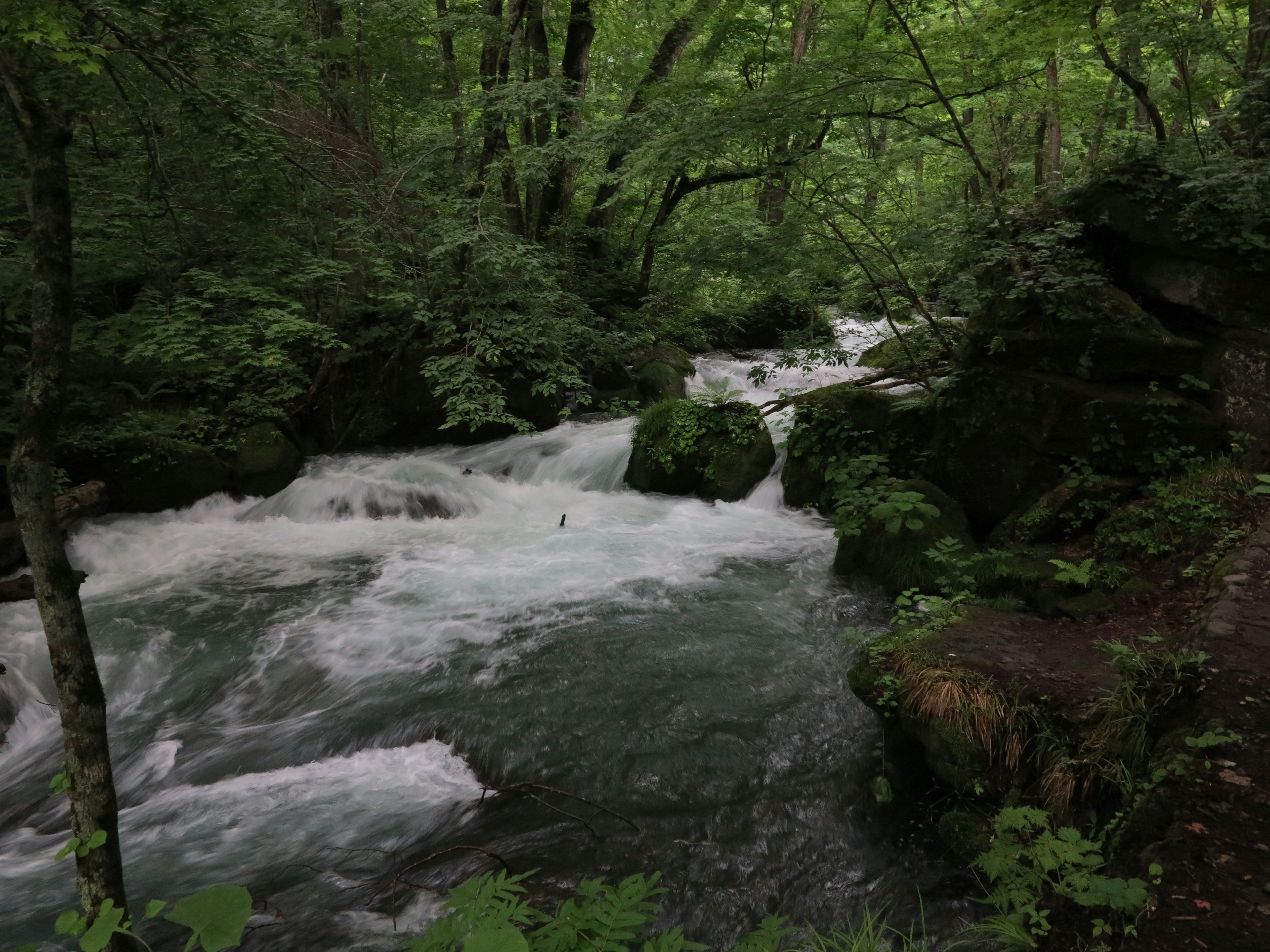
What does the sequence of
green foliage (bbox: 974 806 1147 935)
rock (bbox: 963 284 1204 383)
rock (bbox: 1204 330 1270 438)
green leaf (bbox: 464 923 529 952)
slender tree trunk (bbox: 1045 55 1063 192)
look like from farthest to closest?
slender tree trunk (bbox: 1045 55 1063 192), rock (bbox: 963 284 1204 383), rock (bbox: 1204 330 1270 438), green foliage (bbox: 974 806 1147 935), green leaf (bbox: 464 923 529 952)

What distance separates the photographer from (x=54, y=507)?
2.42 m

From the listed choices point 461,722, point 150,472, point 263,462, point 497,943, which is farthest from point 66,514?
point 497,943

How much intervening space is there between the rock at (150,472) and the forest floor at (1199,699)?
957 centimetres

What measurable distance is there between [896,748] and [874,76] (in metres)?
6.37

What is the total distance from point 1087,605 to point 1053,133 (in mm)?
11449

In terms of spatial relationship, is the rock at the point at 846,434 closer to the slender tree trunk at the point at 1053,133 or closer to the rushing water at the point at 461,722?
the rushing water at the point at 461,722

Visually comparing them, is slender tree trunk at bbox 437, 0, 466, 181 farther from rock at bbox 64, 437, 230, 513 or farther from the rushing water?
the rushing water

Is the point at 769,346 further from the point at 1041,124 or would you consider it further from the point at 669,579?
the point at 669,579

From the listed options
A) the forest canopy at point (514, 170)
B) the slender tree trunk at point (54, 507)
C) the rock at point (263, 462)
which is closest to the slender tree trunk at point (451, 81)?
the forest canopy at point (514, 170)

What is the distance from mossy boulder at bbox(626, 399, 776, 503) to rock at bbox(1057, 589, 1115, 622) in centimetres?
510

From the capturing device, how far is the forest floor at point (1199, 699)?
91.2 inches

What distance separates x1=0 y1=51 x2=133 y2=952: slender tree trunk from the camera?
239 cm

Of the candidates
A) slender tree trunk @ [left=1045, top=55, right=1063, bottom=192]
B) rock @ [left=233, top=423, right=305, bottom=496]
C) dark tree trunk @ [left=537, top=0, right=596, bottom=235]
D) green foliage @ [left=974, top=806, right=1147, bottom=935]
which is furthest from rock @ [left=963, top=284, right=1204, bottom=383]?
rock @ [left=233, top=423, right=305, bottom=496]

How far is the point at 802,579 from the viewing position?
7.60m
